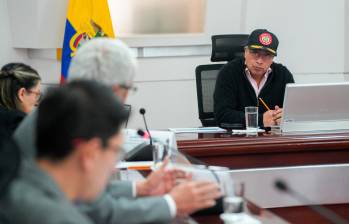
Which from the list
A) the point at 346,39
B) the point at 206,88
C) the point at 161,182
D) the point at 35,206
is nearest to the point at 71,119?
the point at 35,206

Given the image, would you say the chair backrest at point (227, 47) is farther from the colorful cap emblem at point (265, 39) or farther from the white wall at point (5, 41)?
the white wall at point (5, 41)

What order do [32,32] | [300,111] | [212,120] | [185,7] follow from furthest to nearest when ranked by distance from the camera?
[185,7], [32,32], [212,120], [300,111]

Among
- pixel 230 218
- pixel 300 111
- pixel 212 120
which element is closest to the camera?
pixel 230 218

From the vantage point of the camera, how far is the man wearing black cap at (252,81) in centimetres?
385

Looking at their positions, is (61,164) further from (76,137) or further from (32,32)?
(32,32)

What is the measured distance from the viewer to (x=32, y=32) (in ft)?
16.6

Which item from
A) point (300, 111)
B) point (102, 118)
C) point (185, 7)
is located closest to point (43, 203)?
point (102, 118)

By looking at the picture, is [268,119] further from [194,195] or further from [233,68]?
[194,195]

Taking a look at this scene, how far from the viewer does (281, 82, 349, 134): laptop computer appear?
10.3 feet

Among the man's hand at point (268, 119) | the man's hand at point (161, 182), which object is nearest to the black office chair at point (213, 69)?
the man's hand at point (268, 119)

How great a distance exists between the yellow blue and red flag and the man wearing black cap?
52.7 inches

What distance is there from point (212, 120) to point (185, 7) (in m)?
1.50

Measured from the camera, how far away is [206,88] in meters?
4.43

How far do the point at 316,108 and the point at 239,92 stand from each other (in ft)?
2.73
